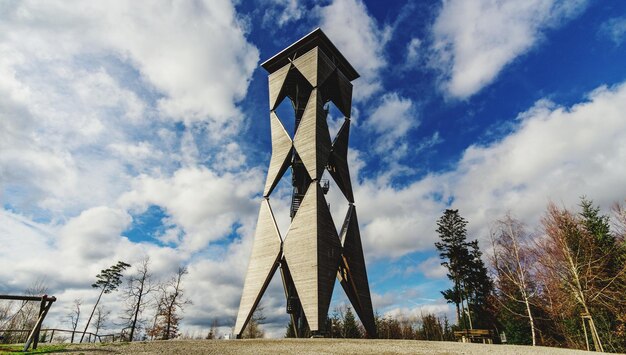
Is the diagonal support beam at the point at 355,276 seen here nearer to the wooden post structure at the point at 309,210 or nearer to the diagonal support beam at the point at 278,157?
the wooden post structure at the point at 309,210

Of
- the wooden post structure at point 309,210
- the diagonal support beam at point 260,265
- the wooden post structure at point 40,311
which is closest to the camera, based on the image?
the wooden post structure at point 40,311

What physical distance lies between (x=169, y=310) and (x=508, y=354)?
75.1 ft

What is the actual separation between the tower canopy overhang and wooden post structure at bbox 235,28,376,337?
0.06 m

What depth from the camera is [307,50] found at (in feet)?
66.4

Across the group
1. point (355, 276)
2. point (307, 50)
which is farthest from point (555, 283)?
point (307, 50)

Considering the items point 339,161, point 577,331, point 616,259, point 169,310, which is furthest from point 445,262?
point 169,310

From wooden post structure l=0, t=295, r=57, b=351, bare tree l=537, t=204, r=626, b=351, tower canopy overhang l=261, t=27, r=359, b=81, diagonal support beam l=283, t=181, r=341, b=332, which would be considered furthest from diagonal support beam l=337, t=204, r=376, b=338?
wooden post structure l=0, t=295, r=57, b=351

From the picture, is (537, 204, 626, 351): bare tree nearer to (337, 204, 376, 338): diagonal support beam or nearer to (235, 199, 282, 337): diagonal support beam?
(337, 204, 376, 338): diagonal support beam

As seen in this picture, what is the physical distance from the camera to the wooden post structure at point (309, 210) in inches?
557

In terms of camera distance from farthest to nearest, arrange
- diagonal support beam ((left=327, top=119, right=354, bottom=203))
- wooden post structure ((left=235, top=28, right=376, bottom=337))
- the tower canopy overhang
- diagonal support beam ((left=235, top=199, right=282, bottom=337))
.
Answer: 1. the tower canopy overhang
2. diagonal support beam ((left=327, top=119, right=354, bottom=203))
3. diagonal support beam ((left=235, top=199, right=282, bottom=337))
4. wooden post structure ((left=235, top=28, right=376, bottom=337))

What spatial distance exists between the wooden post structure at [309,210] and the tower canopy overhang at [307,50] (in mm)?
58

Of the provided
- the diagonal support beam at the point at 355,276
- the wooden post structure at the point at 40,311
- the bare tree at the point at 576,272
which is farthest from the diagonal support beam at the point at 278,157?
the bare tree at the point at 576,272

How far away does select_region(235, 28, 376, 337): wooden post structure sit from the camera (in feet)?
46.4

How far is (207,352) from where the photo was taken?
25.0 feet
